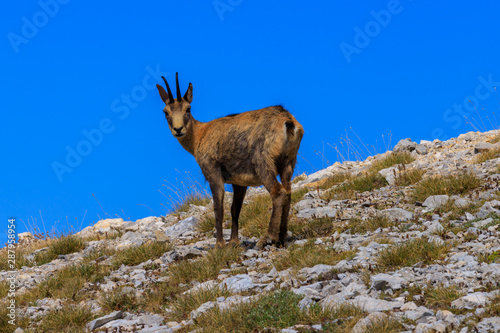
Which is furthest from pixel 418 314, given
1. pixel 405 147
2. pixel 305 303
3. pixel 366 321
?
pixel 405 147

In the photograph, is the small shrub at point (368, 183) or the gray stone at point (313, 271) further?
the small shrub at point (368, 183)

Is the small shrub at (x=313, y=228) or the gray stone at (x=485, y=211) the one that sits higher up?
the small shrub at (x=313, y=228)

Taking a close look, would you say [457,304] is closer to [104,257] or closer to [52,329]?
[52,329]

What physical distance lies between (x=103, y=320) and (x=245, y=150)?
427 cm

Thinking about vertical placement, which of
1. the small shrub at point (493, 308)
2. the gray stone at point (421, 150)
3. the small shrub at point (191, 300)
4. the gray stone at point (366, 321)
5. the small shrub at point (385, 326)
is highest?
the gray stone at point (421, 150)

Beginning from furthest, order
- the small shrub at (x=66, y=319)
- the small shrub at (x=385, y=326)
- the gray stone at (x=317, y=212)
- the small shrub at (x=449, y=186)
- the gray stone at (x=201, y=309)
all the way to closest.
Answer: the gray stone at (x=317, y=212), the small shrub at (x=449, y=186), the small shrub at (x=66, y=319), the gray stone at (x=201, y=309), the small shrub at (x=385, y=326)

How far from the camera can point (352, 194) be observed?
42.3 feet

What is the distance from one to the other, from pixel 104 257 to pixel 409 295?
7.75 meters

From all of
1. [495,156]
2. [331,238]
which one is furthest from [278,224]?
[495,156]

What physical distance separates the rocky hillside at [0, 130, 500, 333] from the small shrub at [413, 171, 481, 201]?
2 cm

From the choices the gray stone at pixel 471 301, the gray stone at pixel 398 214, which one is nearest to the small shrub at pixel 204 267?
the gray stone at pixel 398 214

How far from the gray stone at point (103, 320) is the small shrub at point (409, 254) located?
382cm

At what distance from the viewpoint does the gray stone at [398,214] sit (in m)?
9.83

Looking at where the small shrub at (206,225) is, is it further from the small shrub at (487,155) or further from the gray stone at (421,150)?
the gray stone at (421,150)
